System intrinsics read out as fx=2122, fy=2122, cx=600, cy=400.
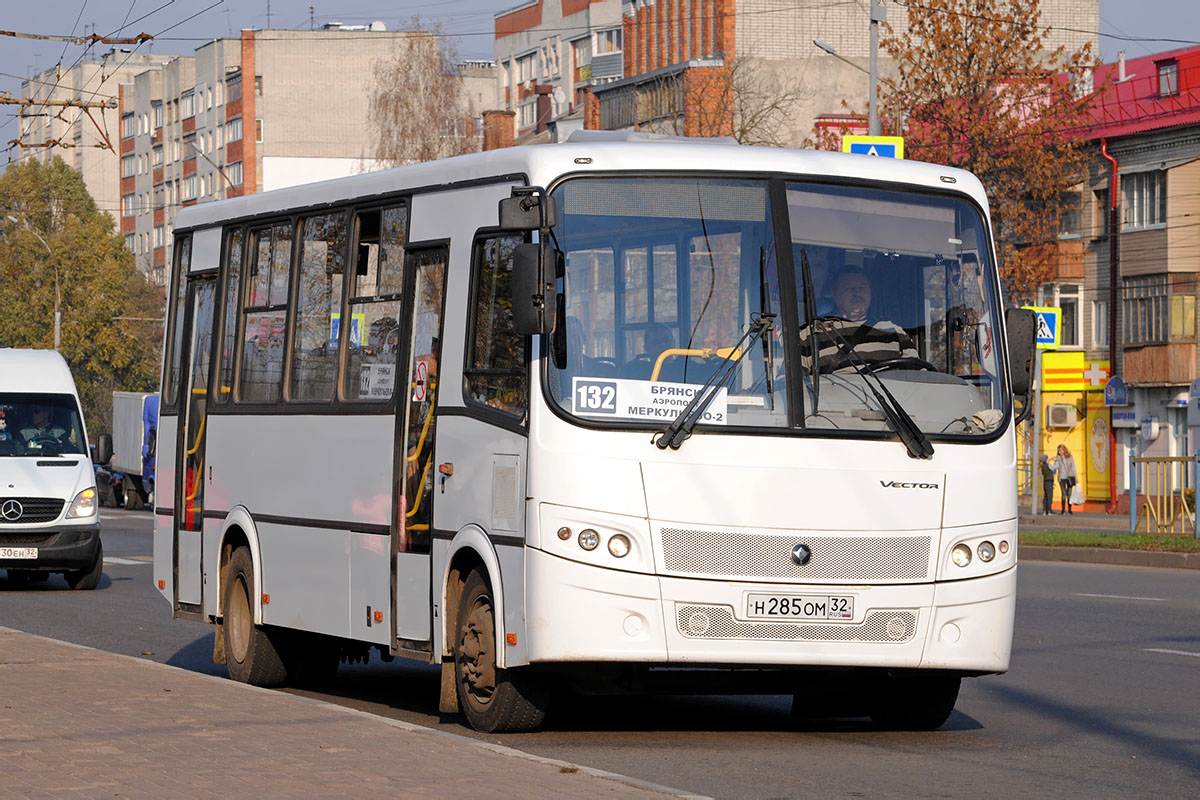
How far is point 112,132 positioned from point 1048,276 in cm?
9278

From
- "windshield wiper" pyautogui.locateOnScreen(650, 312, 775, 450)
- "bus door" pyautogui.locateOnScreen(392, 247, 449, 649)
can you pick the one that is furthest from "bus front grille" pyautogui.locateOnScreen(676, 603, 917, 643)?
"bus door" pyautogui.locateOnScreen(392, 247, 449, 649)

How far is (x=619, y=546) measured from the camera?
9.61m

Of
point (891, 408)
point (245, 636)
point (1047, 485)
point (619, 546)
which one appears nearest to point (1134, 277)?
point (1047, 485)

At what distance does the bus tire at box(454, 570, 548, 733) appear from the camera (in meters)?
10.0

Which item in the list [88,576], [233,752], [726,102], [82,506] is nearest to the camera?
[233,752]

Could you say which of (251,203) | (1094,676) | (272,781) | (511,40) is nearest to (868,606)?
(272,781)

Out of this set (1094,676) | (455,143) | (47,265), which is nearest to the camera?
(1094,676)

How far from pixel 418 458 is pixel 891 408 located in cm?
251

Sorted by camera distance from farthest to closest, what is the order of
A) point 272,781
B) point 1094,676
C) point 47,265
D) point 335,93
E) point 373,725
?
point 335,93
point 47,265
point 1094,676
point 373,725
point 272,781

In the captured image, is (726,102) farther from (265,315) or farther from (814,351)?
(814,351)

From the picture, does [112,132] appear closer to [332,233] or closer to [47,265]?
[47,265]

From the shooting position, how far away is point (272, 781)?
8.02 m

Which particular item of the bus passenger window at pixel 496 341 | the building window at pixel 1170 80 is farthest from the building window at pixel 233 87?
the bus passenger window at pixel 496 341

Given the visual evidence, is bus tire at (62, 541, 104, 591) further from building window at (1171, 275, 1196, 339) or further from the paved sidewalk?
building window at (1171, 275, 1196, 339)
